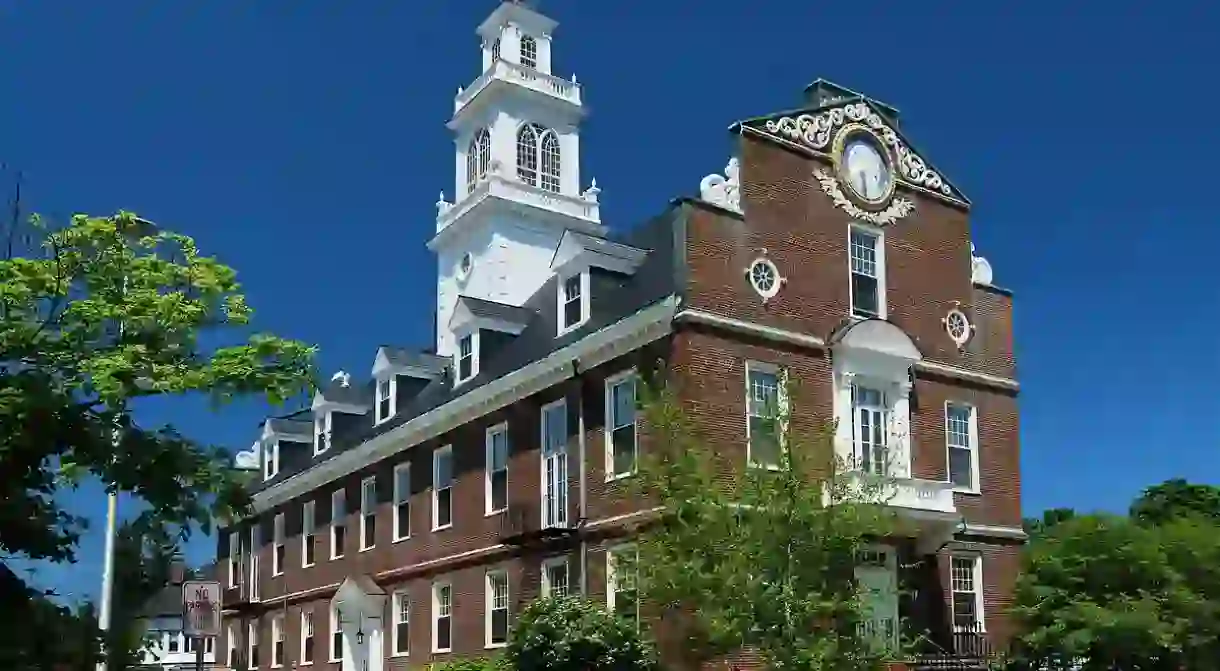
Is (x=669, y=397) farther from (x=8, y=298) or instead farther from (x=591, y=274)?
(x=8, y=298)

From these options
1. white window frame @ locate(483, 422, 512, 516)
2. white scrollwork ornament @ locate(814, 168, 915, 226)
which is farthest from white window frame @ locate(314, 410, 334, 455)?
white scrollwork ornament @ locate(814, 168, 915, 226)

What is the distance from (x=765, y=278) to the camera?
26.5m

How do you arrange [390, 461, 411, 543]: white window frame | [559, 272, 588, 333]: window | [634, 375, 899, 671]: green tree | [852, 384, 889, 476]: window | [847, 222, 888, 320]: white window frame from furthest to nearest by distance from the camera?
[390, 461, 411, 543]: white window frame
[559, 272, 588, 333]: window
[847, 222, 888, 320]: white window frame
[852, 384, 889, 476]: window
[634, 375, 899, 671]: green tree

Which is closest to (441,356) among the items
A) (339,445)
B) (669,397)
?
(339,445)

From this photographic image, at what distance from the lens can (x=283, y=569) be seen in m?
45.9

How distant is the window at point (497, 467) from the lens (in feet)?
104

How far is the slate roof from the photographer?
2695 cm

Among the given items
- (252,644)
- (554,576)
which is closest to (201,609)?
(554,576)

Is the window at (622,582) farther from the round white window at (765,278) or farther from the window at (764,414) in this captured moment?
the round white window at (765,278)

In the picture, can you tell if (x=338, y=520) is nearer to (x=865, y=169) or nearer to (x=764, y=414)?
(x=865, y=169)

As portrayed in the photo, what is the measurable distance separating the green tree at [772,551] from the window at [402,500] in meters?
16.7

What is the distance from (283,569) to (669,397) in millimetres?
27899

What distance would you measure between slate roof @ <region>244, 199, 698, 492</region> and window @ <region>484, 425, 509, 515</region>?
1.38 metres

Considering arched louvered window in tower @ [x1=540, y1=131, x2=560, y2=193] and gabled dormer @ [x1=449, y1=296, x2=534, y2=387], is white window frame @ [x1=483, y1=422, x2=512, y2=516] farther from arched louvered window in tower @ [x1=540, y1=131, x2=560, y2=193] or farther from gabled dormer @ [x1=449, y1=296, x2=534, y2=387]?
arched louvered window in tower @ [x1=540, y1=131, x2=560, y2=193]
